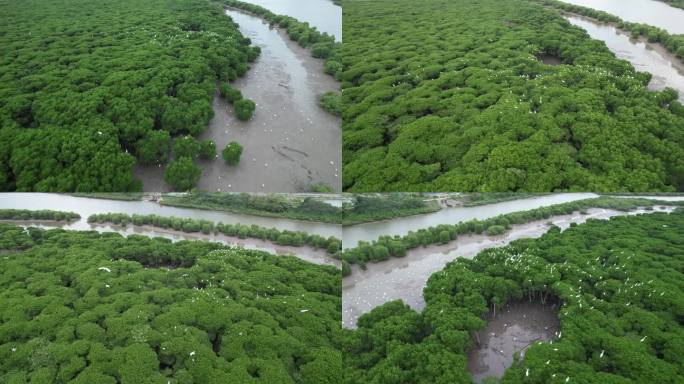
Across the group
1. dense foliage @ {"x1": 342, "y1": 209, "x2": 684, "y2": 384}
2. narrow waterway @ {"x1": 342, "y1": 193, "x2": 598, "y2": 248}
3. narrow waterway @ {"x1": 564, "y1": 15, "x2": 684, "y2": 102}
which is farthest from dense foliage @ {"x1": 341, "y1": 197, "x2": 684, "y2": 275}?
narrow waterway @ {"x1": 564, "y1": 15, "x2": 684, "y2": 102}

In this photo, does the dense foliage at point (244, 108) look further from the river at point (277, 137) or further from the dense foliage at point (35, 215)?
the dense foliage at point (35, 215)

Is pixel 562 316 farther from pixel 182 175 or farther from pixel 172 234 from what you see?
pixel 172 234

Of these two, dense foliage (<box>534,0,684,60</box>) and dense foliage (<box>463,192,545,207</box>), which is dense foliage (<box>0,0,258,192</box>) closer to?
dense foliage (<box>463,192,545,207</box>)

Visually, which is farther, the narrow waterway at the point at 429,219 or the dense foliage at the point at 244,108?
the dense foliage at the point at 244,108

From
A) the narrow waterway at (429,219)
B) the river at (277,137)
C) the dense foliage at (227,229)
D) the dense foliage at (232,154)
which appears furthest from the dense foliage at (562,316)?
the dense foliage at (232,154)

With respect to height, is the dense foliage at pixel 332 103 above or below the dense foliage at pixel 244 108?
above

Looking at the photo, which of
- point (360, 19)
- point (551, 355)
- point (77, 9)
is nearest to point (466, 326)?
point (551, 355)
